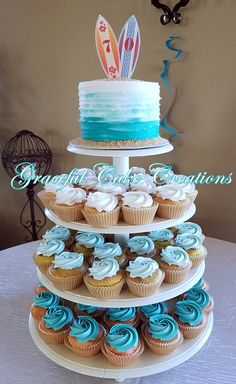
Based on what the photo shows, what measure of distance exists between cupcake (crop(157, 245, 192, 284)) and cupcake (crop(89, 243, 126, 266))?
0.15 meters

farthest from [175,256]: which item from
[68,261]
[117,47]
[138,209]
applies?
[117,47]

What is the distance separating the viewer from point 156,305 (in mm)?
1289

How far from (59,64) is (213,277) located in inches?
70.2

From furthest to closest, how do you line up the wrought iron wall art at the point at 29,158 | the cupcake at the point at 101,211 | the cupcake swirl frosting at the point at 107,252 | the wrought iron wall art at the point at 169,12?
the wrought iron wall art at the point at 29,158
the wrought iron wall art at the point at 169,12
the cupcake swirl frosting at the point at 107,252
the cupcake at the point at 101,211

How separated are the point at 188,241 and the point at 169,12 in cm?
137

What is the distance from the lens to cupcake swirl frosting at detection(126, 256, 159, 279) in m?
1.08

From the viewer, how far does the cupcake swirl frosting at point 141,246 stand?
4.06ft

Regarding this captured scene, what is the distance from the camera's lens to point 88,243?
1271 millimetres

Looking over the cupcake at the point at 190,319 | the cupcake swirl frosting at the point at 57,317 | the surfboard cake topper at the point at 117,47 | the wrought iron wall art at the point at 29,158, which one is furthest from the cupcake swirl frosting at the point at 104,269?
the wrought iron wall art at the point at 29,158

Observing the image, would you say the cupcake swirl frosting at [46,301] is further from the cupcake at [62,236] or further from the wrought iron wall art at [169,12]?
the wrought iron wall art at [169,12]

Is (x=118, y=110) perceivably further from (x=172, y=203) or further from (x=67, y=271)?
(x=67, y=271)

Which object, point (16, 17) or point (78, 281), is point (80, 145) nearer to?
point (78, 281)

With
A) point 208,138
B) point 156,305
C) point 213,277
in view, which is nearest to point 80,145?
point 156,305

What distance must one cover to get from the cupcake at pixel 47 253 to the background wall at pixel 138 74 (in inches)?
46.5
